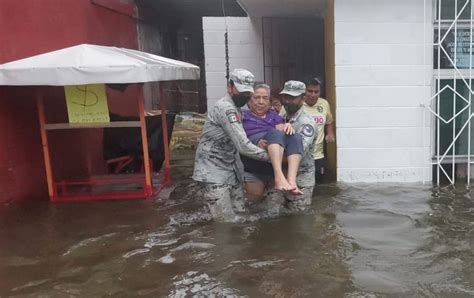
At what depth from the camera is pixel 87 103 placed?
6.07 metres

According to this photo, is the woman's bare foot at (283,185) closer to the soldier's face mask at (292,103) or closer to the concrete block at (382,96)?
the soldier's face mask at (292,103)

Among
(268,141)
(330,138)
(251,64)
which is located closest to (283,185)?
(268,141)

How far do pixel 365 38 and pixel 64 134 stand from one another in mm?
4210

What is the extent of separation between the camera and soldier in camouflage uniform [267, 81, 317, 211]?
16.4 feet

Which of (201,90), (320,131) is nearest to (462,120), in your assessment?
(320,131)

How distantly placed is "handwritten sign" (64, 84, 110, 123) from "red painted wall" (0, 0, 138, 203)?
23.4 inches

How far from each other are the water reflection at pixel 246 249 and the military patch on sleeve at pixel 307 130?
0.89 m

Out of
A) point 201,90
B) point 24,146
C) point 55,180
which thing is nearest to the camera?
point 24,146

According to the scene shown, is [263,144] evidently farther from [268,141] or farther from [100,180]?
[100,180]

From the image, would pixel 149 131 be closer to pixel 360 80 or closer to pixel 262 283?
pixel 360 80

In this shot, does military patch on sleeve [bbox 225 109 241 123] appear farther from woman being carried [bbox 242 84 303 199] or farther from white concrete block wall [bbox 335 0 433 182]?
white concrete block wall [bbox 335 0 433 182]

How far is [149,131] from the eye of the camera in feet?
24.3

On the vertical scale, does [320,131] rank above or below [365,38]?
below

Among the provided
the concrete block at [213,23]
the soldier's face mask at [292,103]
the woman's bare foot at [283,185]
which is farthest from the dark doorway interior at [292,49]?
the woman's bare foot at [283,185]
